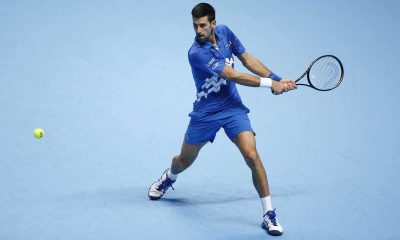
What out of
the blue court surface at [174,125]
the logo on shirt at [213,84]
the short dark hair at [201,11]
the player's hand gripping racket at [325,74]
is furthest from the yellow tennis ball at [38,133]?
the player's hand gripping racket at [325,74]

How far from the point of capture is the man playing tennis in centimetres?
510

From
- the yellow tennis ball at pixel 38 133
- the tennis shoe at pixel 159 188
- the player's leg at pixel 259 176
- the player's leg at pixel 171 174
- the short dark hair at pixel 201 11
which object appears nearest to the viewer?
the short dark hair at pixel 201 11

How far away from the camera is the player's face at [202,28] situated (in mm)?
5051

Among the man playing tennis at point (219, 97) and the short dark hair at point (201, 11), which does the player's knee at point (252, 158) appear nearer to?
the man playing tennis at point (219, 97)

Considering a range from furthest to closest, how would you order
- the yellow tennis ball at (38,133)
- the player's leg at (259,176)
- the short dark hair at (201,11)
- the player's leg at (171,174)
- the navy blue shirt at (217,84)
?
the yellow tennis ball at (38,133), the player's leg at (171,174), the navy blue shirt at (217,84), the player's leg at (259,176), the short dark hair at (201,11)

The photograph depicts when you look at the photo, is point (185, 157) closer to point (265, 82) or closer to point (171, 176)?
point (171, 176)

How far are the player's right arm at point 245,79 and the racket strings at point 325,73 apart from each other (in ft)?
1.58

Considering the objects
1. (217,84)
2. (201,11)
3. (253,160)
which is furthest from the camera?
(217,84)

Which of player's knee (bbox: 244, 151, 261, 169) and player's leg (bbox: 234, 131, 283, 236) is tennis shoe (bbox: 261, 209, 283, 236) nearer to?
player's leg (bbox: 234, 131, 283, 236)

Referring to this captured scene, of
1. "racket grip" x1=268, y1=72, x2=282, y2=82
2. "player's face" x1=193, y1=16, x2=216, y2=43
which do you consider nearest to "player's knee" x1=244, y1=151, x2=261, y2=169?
"racket grip" x1=268, y1=72, x2=282, y2=82

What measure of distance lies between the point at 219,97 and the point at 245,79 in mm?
349

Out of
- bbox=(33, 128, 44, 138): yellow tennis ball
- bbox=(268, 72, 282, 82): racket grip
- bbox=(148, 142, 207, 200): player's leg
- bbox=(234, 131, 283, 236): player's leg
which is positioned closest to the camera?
bbox=(234, 131, 283, 236): player's leg

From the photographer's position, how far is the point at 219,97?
5.37 metres

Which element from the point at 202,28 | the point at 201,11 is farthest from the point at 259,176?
the point at 201,11
